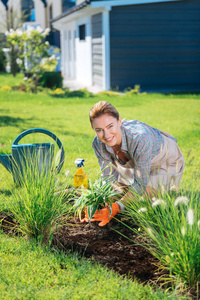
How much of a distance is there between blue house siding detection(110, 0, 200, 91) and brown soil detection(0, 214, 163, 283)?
10803mm

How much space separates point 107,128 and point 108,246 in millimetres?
851

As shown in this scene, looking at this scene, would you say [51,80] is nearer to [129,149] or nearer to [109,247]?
[129,149]

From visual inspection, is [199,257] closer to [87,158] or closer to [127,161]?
[127,161]

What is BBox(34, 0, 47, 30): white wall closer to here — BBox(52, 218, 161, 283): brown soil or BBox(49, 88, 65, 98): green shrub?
BBox(49, 88, 65, 98): green shrub

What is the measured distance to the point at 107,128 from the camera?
111 inches

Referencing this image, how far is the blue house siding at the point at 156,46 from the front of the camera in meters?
13.1

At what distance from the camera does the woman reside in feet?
9.16

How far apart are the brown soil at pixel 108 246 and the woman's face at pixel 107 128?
0.67 meters

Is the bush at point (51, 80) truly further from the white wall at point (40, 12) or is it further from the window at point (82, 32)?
the white wall at point (40, 12)

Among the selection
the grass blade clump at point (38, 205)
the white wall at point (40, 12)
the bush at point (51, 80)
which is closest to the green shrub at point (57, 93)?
the bush at point (51, 80)

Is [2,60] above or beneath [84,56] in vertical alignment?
above

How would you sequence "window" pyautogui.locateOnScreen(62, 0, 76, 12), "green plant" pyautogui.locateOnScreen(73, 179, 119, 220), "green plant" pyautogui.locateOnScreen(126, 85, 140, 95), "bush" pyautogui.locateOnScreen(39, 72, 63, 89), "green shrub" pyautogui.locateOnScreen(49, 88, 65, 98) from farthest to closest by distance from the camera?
"window" pyautogui.locateOnScreen(62, 0, 76, 12), "bush" pyautogui.locateOnScreen(39, 72, 63, 89), "green plant" pyautogui.locateOnScreen(126, 85, 140, 95), "green shrub" pyautogui.locateOnScreen(49, 88, 65, 98), "green plant" pyautogui.locateOnScreen(73, 179, 119, 220)

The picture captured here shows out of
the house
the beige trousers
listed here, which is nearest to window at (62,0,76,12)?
the house

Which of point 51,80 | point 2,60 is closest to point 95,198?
point 51,80
